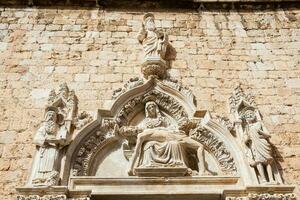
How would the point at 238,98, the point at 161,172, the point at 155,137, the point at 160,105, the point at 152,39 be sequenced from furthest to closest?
1. the point at 152,39
2. the point at 160,105
3. the point at 238,98
4. the point at 155,137
5. the point at 161,172

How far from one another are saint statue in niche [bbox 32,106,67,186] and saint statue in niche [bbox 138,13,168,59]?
1826mm

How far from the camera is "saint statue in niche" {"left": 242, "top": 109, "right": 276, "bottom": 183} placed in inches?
189

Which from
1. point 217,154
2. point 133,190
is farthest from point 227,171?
point 133,190

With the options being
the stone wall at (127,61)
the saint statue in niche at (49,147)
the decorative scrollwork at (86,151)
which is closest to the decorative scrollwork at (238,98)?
the stone wall at (127,61)

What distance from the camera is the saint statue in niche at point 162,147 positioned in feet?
16.1

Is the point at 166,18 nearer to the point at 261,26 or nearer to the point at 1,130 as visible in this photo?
the point at 261,26

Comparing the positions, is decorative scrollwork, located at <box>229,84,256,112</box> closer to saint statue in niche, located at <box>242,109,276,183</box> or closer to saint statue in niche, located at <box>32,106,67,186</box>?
saint statue in niche, located at <box>242,109,276,183</box>

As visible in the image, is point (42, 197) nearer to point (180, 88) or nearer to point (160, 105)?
point (160, 105)

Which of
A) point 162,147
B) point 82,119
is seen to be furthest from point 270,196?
point 82,119

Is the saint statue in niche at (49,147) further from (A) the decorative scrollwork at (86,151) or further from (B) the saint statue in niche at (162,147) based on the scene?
(B) the saint statue in niche at (162,147)

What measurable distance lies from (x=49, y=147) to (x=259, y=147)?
8.61ft

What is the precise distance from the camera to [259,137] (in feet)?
16.6

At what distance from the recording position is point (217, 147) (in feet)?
17.3

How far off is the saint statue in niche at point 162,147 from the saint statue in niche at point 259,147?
0.63m
